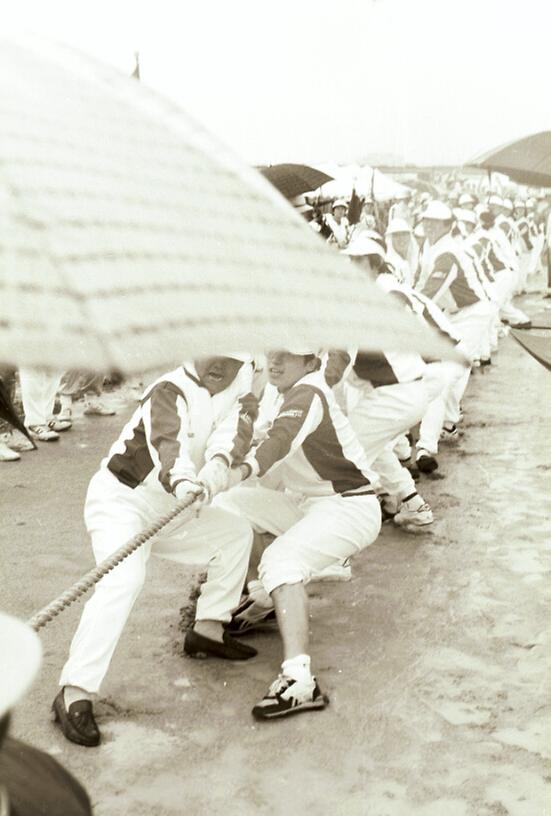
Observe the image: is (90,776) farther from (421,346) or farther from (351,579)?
(421,346)

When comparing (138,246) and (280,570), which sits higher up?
(138,246)

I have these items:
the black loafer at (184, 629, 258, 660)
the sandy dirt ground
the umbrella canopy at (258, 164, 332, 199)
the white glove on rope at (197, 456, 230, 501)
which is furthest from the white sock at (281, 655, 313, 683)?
the umbrella canopy at (258, 164, 332, 199)

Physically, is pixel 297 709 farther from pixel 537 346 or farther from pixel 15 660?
pixel 15 660

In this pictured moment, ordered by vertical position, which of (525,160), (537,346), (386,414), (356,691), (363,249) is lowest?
(356,691)

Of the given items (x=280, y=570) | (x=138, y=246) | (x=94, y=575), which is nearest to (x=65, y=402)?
(x=280, y=570)

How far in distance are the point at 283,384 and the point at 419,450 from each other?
3.68m

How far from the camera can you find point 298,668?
4184 mm

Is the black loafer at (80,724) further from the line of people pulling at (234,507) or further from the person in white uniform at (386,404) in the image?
the person in white uniform at (386,404)

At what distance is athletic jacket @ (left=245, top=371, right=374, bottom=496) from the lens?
14.9ft

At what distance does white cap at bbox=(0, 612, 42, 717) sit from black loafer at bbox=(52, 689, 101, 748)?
2626 millimetres

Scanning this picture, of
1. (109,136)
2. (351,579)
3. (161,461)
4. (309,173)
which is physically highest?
(109,136)

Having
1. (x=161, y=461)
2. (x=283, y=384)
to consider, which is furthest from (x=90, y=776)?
(x=283, y=384)

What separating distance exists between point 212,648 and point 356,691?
27.4 inches

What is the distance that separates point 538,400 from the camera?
11.4m
